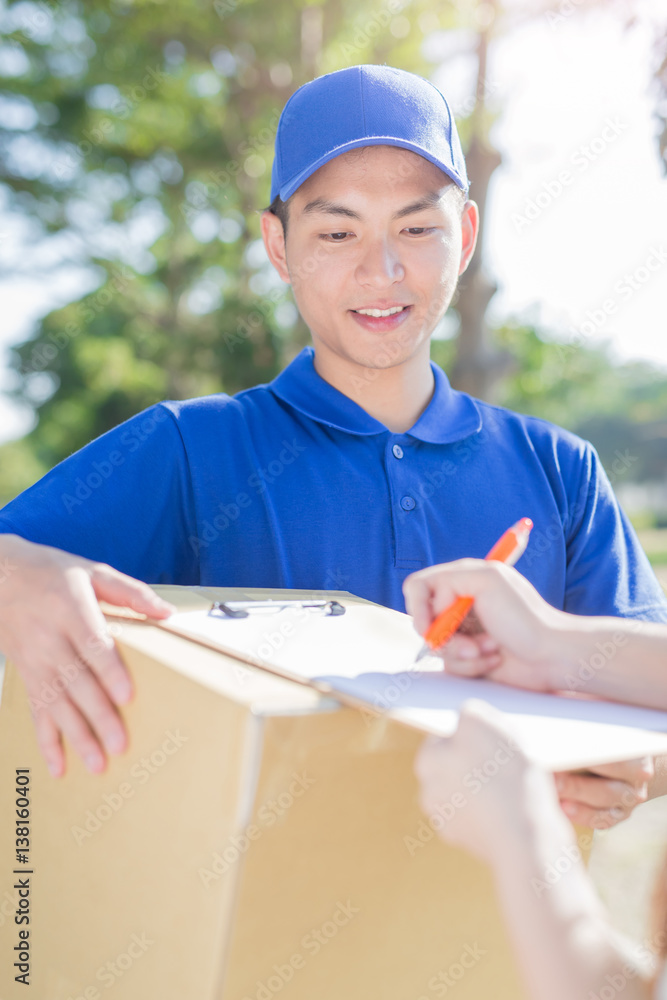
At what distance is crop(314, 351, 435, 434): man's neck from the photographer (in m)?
1.63

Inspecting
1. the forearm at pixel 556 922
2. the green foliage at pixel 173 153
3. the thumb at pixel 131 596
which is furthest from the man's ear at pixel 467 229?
the green foliage at pixel 173 153

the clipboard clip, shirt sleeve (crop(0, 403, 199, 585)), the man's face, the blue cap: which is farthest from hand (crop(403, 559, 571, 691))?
the blue cap

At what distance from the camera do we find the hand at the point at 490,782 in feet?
2.29

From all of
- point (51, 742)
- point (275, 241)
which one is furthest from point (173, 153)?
point (51, 742)

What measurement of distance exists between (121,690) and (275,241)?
103cm

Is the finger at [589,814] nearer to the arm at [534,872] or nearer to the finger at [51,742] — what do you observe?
the arm at [534,872]

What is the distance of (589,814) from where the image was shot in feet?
3.28

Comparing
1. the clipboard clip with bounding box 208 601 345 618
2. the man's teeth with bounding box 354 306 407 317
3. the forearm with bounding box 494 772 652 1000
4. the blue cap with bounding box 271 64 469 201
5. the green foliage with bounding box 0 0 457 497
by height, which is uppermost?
the green foliage with bounding box 0 0 457 497

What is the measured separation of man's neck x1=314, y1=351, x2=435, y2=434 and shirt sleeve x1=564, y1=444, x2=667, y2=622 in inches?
13.5

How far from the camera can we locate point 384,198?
144cm

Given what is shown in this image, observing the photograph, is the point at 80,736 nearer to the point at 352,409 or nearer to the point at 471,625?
the point at 471,625

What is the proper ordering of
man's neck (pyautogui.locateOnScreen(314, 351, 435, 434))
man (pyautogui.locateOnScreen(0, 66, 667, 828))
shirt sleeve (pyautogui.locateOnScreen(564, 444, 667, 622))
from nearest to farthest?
man (pyautogui.locateOnScreen(0, 66, 667, 828)) → shirt sleeve (pyautogui.locateOnScreen(564, 444, 667, 622)) → man's neck (pyautogui.locateOnScreen(314, 351, 435, 434))

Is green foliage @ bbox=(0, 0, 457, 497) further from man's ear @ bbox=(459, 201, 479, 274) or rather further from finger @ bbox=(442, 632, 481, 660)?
finger @ bbox=(442, 632, 481, 660)

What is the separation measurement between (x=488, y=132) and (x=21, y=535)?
4885 millimetres
